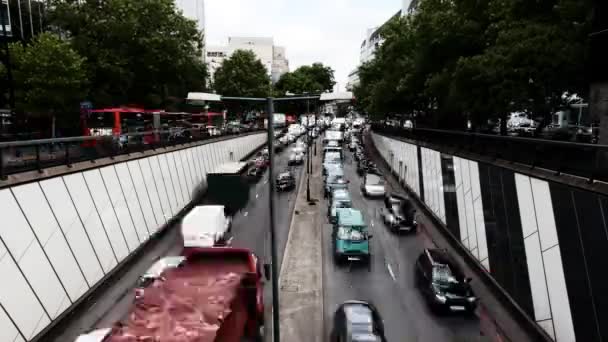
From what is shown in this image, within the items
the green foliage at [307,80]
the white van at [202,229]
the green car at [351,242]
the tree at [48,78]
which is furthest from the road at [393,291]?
the green foliage at [307,80]

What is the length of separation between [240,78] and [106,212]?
6580 centimetres

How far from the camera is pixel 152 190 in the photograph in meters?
25.3

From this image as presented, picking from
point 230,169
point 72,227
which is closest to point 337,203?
point 230,169

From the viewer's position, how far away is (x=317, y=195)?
3700 centimetres

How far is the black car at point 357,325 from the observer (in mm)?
11969

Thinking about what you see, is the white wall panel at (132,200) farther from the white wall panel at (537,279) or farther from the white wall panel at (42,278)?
the white wall panel at (537,279)

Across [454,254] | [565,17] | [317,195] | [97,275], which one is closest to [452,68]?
[565,17]

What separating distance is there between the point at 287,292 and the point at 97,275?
7.84 m

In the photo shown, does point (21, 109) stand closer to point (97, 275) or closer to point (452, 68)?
point (97, 275)

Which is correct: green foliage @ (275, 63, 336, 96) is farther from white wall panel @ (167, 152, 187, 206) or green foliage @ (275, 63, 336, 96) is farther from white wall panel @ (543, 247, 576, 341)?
white wall panel @ (543, 247, 576, 341)

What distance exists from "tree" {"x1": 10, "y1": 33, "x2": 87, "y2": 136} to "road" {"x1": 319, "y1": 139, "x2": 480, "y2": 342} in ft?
77.7

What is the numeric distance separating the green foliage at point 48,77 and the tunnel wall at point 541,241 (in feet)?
96.9

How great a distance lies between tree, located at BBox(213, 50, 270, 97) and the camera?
81.4m

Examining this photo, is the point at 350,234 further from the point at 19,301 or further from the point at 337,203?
the point at 19,301
